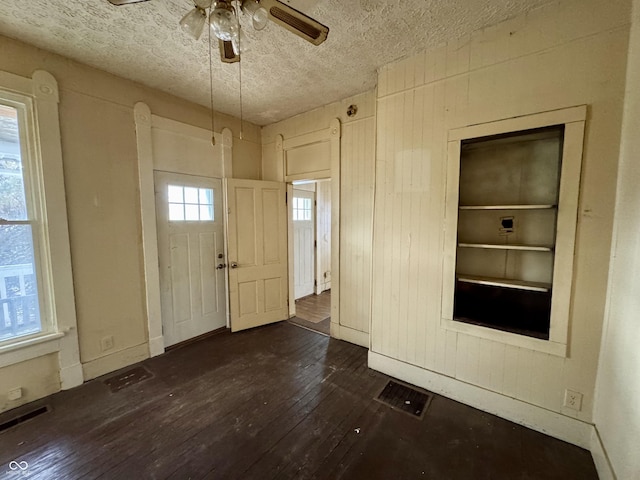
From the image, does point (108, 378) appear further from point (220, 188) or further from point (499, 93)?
point (499, 93)

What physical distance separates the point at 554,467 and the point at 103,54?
4.21 m

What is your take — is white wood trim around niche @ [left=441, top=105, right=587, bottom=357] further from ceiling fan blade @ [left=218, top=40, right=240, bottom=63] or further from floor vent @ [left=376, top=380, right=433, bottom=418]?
ceiling fan blade @ [left=218, top=40, right=240, bottom=63]

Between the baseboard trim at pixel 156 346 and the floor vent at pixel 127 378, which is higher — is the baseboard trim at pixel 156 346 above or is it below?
above

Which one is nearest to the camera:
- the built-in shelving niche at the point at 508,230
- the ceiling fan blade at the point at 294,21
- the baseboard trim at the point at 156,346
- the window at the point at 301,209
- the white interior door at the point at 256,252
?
the ceiling fan blade at the point at 294,21

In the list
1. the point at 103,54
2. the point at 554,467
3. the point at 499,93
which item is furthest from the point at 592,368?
the point at 103,54

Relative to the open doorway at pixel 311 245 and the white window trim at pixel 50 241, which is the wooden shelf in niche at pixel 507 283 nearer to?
the open doorway at pixel 311 245

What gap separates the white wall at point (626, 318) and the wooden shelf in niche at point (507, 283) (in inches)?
13.5

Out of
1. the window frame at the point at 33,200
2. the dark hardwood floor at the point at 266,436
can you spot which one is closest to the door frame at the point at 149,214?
the dark hardwood floor at the point at 266,436

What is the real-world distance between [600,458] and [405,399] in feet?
3.60

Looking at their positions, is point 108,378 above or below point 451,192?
below

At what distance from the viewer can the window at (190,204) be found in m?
2.90

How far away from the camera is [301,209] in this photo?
185 inches

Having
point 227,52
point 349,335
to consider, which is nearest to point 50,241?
point 227,52

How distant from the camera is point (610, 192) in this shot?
1.53 meters
